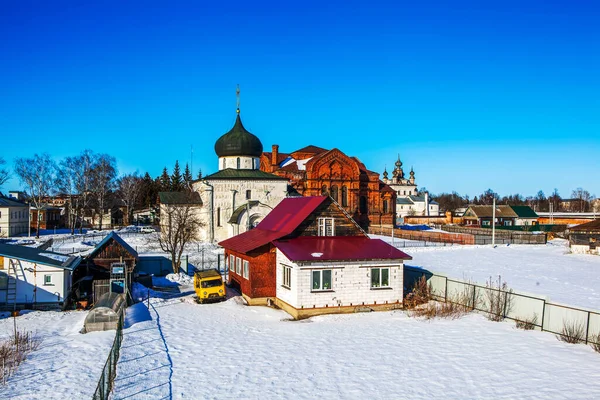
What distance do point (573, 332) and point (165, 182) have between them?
76630mm

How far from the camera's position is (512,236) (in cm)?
5109

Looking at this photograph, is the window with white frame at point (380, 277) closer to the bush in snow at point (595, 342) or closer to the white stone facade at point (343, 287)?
the white stone facade at point (343, 287)

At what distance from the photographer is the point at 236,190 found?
44625 mm

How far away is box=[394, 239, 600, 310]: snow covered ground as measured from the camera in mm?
24938

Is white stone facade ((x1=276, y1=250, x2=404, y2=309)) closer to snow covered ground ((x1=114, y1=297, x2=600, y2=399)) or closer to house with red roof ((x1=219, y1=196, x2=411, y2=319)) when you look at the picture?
house with red roof ((x1=219, y1=196, x2=411, y2=319))

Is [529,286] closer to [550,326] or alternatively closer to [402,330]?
[550,326]

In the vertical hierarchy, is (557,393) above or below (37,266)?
below

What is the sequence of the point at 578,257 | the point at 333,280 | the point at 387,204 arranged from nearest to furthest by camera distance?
1. the point at 333,280
2. the point at 578,257
3. the point at 387,204

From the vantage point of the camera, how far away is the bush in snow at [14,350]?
13289 mm

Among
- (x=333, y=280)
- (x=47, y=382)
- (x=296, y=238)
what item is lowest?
(x=47, y=382)

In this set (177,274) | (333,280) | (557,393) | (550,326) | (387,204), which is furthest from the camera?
(387,204)

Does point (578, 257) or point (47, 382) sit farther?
point (578, 257)

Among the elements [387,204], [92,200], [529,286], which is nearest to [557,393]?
[529,286]

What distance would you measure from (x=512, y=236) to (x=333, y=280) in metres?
36.8
